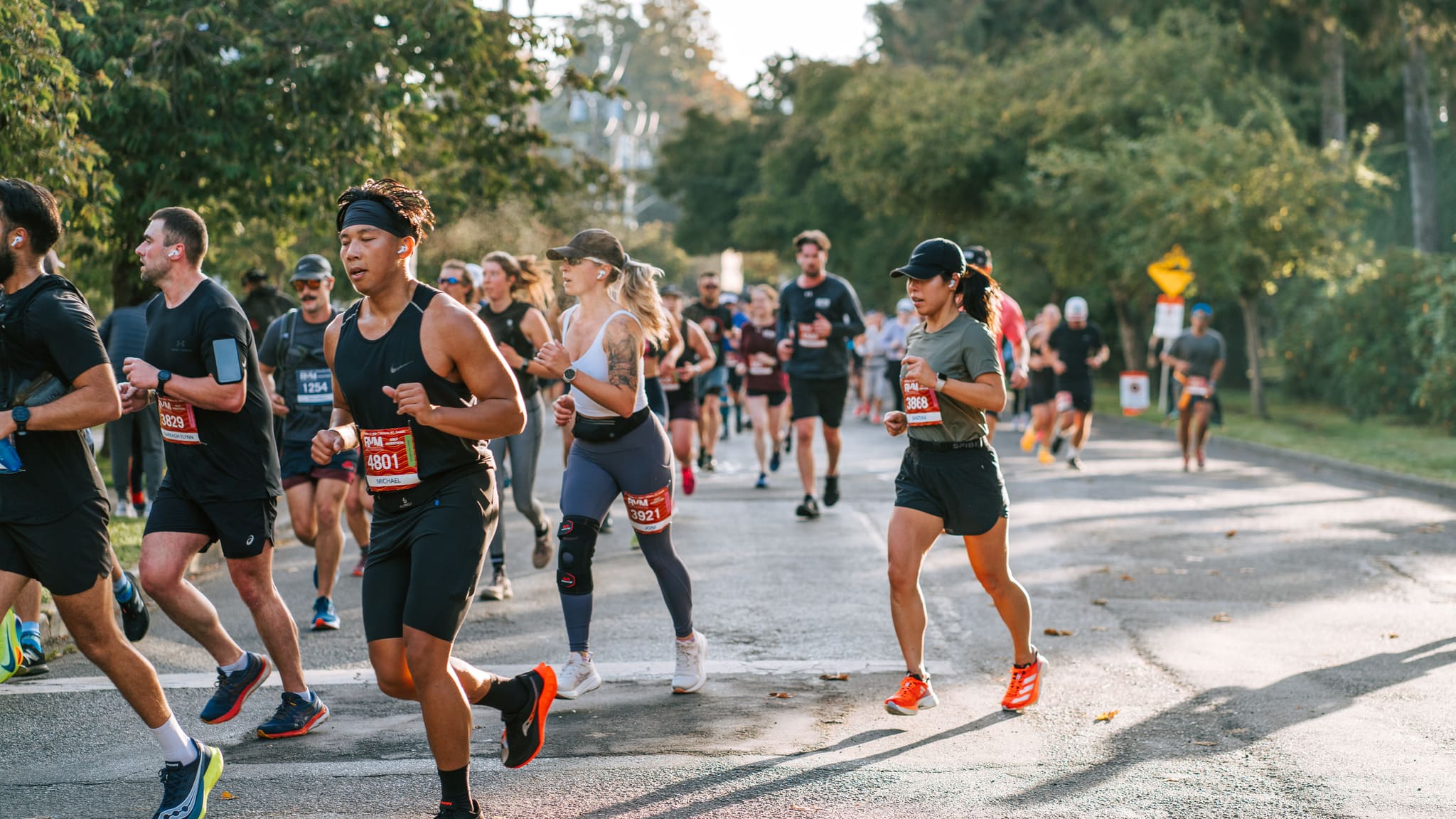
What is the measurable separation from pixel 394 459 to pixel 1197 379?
1355 cm

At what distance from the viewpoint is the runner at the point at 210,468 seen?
5.37m

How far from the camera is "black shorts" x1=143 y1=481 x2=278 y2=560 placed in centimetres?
549

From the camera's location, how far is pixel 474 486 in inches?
178

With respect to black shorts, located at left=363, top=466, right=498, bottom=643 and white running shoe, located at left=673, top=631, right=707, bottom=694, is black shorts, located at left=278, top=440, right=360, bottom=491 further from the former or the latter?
black shorts, located at left=363, top=466, right=498, bottom=643

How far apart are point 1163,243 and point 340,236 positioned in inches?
921

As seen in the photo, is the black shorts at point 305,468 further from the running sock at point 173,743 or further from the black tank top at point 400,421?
the black tank top at point 400,421

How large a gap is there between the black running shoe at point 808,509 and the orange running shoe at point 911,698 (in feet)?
19.6

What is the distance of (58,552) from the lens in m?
4.53

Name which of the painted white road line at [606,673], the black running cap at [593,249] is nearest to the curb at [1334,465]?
the painted white road line at [606,673]

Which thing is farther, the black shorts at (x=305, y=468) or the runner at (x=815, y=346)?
the runner at (x=815, y=346)

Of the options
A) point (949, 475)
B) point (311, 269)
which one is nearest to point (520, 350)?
point (311, 269)

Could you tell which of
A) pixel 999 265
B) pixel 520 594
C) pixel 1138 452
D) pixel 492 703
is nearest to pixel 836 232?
pixel 999 265

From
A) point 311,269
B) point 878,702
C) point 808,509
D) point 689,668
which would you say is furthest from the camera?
point 808,509

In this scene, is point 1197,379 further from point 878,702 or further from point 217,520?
point 217,520
